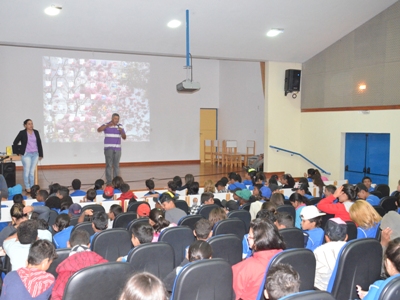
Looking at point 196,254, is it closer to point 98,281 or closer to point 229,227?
point 98,281

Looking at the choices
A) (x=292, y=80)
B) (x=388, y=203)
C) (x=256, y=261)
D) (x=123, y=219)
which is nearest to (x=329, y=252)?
(x=256, y=261)

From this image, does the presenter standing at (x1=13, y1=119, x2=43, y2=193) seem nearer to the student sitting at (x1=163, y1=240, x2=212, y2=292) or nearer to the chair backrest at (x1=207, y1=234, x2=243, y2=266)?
the chair backrest at (x1=207, y1=234, x2=243, y2=266)

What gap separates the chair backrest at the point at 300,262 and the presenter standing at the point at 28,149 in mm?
6601

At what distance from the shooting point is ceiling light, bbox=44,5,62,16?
715 cm

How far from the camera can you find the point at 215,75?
1495cm

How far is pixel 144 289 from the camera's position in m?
1.32

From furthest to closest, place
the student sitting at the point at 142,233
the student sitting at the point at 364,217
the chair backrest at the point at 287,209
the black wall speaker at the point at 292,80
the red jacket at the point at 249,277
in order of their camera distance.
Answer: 1. the black wall speaker at the point at 292,80
2. the chair backrest at the point at 287,209
3. the student sitting at the point at 364,217
4. the student sitting at the point at 142,233
5. the red jacket at the point at 249,277

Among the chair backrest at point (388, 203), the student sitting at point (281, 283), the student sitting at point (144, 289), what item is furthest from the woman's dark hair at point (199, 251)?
the chair backrest at point (388, 203)

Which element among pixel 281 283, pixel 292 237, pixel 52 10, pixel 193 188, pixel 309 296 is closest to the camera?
pixel 309 296

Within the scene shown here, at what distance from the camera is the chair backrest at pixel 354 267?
2.52m

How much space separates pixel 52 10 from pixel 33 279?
6234mm

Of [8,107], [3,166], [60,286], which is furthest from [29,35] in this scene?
[60,286]

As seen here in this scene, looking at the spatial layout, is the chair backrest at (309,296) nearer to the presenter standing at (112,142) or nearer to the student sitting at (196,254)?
the student sitting at (196,254)

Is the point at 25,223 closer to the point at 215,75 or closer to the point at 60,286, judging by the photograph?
the point at 60,286
